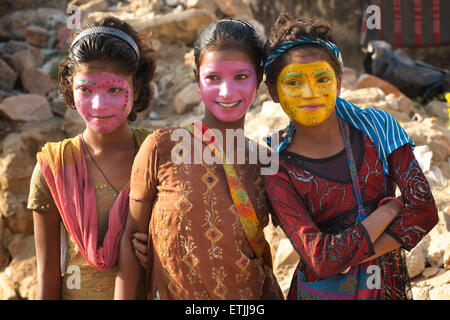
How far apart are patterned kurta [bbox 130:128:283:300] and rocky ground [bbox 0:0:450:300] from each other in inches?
58.0

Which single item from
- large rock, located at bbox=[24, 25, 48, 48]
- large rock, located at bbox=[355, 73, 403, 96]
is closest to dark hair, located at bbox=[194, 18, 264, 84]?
large rock, located at bbox=[355, 73, 403, 96]

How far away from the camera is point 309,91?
1989 mm

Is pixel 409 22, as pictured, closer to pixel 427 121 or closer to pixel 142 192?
pixel 427 121

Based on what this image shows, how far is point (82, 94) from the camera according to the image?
219 centimetres

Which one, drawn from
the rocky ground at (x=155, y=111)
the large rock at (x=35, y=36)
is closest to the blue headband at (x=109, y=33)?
the rocky ground at (x=155, y=111)

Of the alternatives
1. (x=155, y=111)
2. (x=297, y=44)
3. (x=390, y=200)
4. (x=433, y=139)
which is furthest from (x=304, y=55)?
(x=155, y=111)

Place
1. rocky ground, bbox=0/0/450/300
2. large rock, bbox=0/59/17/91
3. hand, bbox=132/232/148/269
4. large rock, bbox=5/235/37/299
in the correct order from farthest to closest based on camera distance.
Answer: large rock, bbox=0/59/17/91 → large rock, bbox=5/235/37/299 → rocky ground, bbox=0/0/450/300 → hand, bbox=132/232/148/269

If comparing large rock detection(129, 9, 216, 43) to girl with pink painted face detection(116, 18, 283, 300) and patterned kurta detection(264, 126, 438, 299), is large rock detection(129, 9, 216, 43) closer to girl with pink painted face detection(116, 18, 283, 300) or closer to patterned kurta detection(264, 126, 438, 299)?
girl with pink painted face detection(116, 18, 283, 300)

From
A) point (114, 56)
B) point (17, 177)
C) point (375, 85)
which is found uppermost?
point (375, 85)

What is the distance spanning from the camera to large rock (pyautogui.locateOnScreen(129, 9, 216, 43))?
612 cm

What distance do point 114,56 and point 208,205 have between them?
2.62ft

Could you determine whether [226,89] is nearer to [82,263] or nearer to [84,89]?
[84,89]

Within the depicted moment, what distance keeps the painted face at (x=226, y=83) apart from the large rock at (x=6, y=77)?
4465mm

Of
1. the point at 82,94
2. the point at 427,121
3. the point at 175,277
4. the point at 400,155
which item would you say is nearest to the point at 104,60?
the point at 82,94
